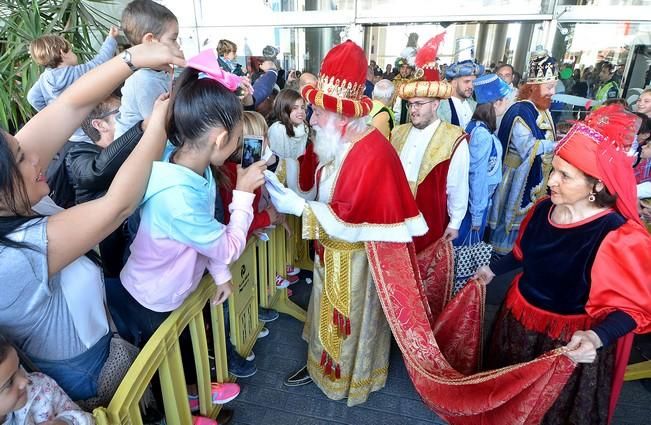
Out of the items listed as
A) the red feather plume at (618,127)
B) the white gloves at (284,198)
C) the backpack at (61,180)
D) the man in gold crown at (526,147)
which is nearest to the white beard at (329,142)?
the white gloves at (284,198)

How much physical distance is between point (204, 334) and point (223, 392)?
0.47m

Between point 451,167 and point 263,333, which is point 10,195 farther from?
point 451,167

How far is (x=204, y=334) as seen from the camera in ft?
5.67

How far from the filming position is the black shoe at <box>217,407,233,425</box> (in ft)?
6.61

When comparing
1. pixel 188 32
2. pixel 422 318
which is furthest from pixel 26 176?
pixel 188 32

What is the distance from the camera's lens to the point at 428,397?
1767mm

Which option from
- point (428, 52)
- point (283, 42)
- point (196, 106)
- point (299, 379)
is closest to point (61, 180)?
point (196, 106)

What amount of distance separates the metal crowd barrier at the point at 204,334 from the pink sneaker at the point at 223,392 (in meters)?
0.04

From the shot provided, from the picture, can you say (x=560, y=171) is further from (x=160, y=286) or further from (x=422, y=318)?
(x=160, y=286)

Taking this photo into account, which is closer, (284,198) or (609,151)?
(609,151)

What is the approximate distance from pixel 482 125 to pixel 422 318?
1.77 meters

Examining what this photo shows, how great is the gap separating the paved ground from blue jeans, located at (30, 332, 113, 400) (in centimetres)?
111

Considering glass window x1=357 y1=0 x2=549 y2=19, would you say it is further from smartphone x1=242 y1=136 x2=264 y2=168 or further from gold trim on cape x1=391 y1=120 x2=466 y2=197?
smartphone x1=242 y1=136 x2=264 y2=168

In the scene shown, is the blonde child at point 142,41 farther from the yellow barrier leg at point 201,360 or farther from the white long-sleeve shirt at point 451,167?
the white long-sleeve shirt at point 451,167
